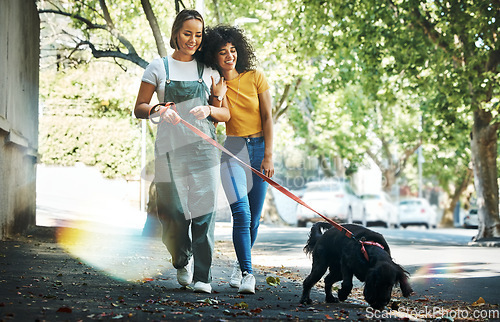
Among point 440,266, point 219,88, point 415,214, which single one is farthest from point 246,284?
point 415,214

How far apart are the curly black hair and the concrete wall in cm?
461

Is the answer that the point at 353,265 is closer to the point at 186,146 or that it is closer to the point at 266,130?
the point at 266,130

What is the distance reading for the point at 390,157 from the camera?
149 feet

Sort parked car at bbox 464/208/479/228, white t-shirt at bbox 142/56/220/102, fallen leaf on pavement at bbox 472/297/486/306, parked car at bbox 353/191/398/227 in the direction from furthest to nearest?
parked car at bbox 464/208/479/228 < parked car at bbox 353/191/398/227 < fallen leaf on pavement at bbox 472/297/486/306 < white t-shirt at bbox 142/56/220/102

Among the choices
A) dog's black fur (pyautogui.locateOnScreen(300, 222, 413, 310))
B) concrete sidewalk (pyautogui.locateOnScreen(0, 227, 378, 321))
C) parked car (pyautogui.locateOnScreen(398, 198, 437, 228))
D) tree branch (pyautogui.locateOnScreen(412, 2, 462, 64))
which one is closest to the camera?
concrete sidewalk (pyautogui.locateOnScreen(0, 227, 378, 321))

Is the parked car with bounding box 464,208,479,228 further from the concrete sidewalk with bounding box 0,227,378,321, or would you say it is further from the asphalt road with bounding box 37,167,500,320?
the concrete sidewalk with bounding box 0,227,378,321

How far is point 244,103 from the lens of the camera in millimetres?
6004

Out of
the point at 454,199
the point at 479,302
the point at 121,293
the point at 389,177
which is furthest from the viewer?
the point at 454,199

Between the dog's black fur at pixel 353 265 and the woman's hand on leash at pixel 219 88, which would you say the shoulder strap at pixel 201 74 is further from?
the dog's black fur at pixel 353 265

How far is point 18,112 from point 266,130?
7.06 m

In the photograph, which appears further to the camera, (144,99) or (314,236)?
(314,236)

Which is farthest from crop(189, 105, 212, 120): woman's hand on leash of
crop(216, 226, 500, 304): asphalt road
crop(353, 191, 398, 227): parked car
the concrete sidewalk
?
crop(353, 191, 398, 227): parked car

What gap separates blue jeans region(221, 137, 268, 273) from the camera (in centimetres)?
591

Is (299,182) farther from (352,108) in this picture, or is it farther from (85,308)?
(85,308)
